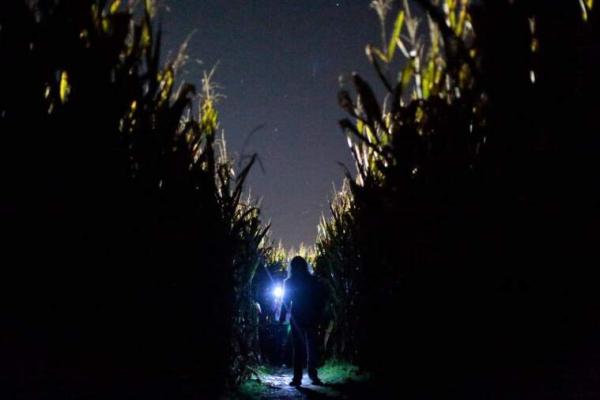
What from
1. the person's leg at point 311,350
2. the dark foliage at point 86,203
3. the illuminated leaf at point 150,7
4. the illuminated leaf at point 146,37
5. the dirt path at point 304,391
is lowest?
the dirt path at point 304,391

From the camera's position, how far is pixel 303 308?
485 cm

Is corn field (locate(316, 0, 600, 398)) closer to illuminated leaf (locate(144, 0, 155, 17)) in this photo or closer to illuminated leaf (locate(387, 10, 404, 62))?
illuminated leaf (locate(387, 10, 404, 62))

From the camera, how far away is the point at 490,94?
7.45 ft

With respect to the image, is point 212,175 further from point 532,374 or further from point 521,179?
point 532,374

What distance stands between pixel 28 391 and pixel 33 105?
116 cm

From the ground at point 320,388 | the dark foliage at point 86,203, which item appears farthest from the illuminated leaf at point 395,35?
the ground at point 320,388

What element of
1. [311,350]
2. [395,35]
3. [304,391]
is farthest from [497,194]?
[311,350]

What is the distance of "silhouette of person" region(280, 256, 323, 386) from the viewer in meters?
4.83

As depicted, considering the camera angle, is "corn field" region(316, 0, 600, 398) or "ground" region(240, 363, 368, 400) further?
"ground" region(240, 363, 368, 400)

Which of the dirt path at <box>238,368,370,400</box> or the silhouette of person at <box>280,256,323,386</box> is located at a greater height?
the silhouette of person at <box>280,256,323,386</box>

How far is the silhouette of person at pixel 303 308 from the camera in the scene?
483 centimetres

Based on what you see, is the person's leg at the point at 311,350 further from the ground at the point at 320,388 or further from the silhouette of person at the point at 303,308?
the ground at the point at 320,388

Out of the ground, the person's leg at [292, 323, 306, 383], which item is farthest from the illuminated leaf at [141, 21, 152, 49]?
the person's leg at [292, 323, 306, 383]

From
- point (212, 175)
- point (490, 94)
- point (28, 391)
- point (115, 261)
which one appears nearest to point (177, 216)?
point (212, 175)
